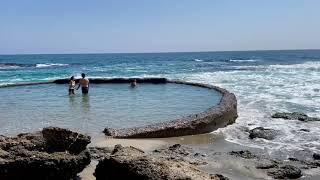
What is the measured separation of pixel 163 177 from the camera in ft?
18.9

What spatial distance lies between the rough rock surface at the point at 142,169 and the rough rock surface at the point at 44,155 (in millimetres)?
540

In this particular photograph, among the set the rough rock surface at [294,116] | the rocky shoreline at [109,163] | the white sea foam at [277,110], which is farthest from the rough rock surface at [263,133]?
the rough rock surface at [294,116]

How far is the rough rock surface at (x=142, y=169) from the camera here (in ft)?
19.0

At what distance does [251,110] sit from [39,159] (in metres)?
12.8

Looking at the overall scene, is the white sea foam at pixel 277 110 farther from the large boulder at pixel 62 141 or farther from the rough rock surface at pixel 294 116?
→ the large boulder at pixel 62 141

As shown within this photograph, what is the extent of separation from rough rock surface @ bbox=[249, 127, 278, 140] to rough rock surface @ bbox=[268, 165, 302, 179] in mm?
3662

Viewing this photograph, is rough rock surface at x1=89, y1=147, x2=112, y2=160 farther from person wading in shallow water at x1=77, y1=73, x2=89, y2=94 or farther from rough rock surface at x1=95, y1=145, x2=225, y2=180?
person wading in shallow water at x1=77, y1=73, x2=89, y2=94

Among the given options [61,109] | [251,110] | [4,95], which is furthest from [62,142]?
[4,95]

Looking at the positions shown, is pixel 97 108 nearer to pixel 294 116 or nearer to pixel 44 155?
pixel 294 116

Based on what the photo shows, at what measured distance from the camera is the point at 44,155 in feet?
22.0

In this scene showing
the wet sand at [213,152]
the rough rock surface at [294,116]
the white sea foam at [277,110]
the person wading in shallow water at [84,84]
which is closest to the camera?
the wet sand at [213,152]

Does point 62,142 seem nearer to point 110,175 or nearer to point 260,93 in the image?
point 110,175

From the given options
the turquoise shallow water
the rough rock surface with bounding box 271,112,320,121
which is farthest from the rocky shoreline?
the rough rock surface with bounding box 271,112,320,121

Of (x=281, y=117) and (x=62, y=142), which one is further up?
(x=62, y=142)
